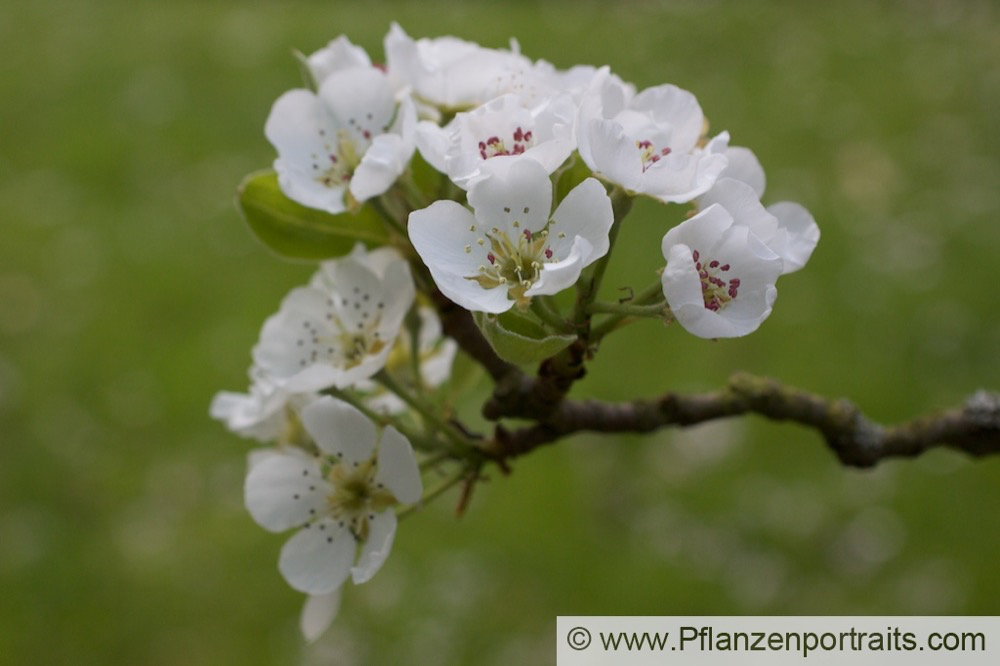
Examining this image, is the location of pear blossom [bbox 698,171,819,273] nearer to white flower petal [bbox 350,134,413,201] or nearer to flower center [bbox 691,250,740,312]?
flower center [bbox 691,250,740,312]

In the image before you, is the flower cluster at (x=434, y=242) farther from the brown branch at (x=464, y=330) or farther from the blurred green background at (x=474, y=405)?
the blurred green background at (x=474, y=405)

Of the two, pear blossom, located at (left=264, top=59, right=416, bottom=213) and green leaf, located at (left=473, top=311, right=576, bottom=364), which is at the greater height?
pear blossom, located at (left=264, top=59, right=416, bottom=213)

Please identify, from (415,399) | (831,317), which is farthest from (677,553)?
(415,399)

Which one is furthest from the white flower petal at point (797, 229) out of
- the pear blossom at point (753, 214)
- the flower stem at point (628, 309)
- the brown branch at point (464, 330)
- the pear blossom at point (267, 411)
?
the pear blossom at point (267, 411)

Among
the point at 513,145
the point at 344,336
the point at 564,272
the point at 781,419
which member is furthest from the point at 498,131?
the point at 781,419

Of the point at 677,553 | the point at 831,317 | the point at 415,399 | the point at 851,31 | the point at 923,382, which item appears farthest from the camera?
the point at 851,31

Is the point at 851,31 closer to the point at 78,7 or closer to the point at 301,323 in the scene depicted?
the point at 78,7

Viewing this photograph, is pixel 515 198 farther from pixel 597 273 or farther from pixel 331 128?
pixel 331 128

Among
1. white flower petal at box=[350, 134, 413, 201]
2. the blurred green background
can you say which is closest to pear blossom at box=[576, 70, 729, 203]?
white flower petal at box=[350, 134, 413, 201]
